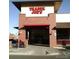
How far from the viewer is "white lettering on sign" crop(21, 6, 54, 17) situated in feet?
105

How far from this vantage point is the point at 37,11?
32188 millimetres

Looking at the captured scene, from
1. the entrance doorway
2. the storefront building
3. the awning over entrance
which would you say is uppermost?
the awning over entrance

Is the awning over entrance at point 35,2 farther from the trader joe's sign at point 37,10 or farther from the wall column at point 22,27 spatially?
the wall column at point 22,27

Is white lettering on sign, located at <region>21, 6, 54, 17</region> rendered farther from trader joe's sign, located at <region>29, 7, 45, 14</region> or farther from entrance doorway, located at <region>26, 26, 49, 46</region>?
entrance doorway, located at <region>26, 26, 49, 46</region>

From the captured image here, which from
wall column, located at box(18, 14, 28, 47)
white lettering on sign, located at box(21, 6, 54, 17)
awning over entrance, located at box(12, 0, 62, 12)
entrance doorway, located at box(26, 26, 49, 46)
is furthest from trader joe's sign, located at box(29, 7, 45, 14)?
entrance doorway, located at box(26, 26, 49, 46)

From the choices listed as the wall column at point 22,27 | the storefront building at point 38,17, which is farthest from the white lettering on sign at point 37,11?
the wall column at point 22,27

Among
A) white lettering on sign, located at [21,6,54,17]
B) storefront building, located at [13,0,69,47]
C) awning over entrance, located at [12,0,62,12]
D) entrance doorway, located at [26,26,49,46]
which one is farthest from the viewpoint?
entrance doorway, located at [26,26,49,46]

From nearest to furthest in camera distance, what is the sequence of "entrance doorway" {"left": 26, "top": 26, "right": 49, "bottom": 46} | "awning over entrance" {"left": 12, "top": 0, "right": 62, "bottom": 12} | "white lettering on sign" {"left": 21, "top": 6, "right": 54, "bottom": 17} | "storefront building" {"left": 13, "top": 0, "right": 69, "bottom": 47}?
1. "storefront building" {"left": 13, "top": 0, "right": 69, "bottom": 47}
2. "awning over entrance" {"left": 12, "top": 0, "right": 62, "bottom": 12}
3. "white lettering on sign" {"left": 21, "top": 6, "right": 54, "bottom": 17}
4. "entrance doorway" {"left": 26, "top": 26, "right": 49, "bottom": 46}

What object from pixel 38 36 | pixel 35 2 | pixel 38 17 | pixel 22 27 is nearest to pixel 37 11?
pixel 38 17
